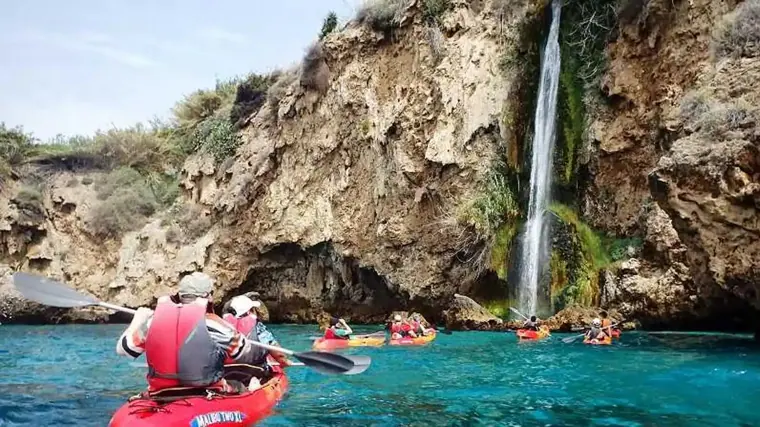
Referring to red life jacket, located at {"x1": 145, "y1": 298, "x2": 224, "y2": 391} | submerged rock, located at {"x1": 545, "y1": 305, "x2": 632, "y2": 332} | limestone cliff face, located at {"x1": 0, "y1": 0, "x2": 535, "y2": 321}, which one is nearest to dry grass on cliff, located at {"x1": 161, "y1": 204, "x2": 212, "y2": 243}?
limestone cliff face, located at {"x1": 0, "y1": 0, "x2": 535, "y2": 321}

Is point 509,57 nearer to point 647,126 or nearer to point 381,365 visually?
point 647,126

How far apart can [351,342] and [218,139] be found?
16879 millimetres

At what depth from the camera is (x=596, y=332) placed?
1494 centimetres

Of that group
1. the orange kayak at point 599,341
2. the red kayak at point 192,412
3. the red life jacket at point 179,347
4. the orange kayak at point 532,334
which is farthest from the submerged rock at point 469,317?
the red life jacket at point 179,347

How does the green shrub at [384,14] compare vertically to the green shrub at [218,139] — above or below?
above

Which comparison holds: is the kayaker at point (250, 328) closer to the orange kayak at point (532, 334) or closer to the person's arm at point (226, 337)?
the person's arm at point (226, 337)

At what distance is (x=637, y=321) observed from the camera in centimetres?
1686

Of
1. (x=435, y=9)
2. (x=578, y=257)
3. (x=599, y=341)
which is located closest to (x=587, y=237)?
(x=578, y=257)

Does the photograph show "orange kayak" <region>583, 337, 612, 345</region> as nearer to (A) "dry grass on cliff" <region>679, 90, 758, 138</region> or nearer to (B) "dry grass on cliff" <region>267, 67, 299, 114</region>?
(A) "dry grass on cliff" <region>679, 90, 758, 138</region>

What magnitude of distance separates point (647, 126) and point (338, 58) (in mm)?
12633

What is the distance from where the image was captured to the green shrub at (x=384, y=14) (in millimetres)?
25000

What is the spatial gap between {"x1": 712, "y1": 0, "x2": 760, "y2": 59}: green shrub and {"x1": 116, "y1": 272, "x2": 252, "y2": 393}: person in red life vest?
11.8 meters

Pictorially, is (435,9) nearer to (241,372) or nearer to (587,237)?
(587,237)

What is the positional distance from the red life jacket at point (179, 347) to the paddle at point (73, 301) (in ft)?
3.65
